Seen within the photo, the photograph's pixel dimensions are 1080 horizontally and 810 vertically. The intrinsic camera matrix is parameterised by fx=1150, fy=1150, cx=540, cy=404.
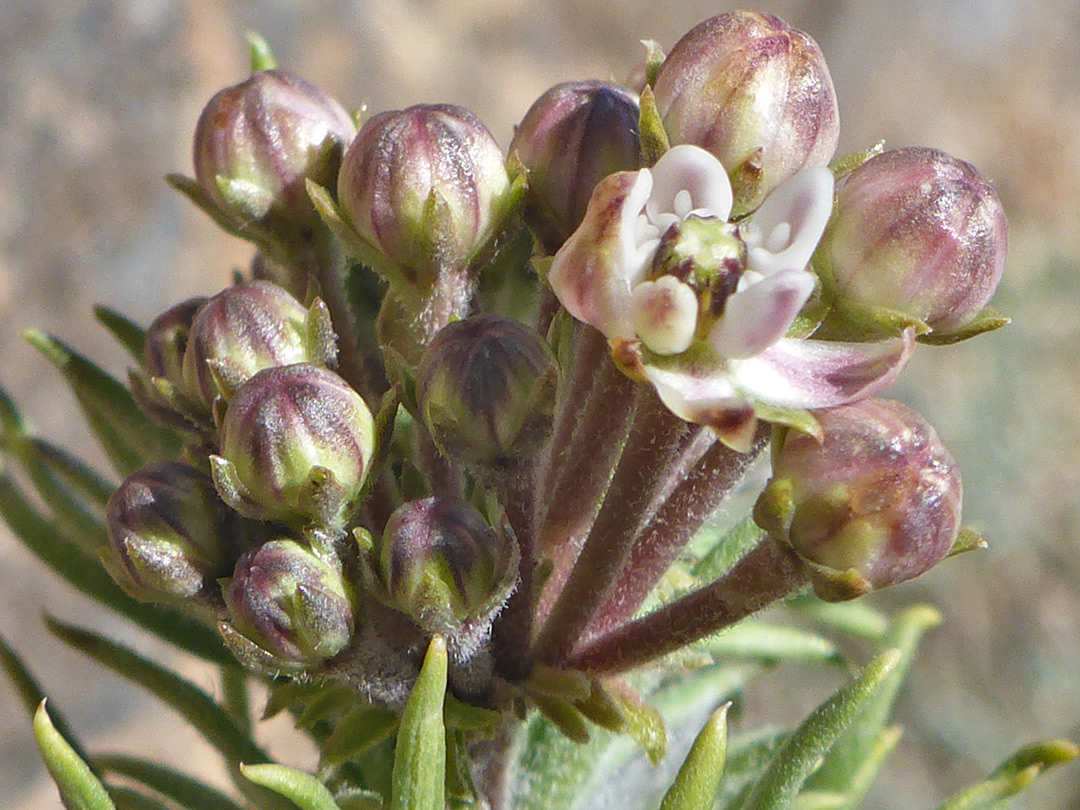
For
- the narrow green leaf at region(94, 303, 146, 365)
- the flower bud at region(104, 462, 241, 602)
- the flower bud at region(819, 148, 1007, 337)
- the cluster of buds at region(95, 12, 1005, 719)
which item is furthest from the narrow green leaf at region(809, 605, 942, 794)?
the narrow green leaf at region(94, 303, 146, 365)

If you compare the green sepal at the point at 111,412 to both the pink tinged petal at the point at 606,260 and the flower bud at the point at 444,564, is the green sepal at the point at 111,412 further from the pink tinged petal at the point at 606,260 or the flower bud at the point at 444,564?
the pink tinged petal at the point at 606,260

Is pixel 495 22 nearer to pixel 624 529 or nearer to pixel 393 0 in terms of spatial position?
pixel 393 0

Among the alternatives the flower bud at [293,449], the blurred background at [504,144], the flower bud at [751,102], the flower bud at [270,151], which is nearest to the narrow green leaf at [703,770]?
the flower bud at [293,449]

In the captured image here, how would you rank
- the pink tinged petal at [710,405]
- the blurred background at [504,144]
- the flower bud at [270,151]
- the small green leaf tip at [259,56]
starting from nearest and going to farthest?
the pink tinged petal at [710,405]
the flower bud at [270,151]
the small green leaf tip at [259,56]
the blurred background at [504,144]

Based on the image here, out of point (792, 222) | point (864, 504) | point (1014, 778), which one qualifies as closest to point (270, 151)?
point (792, 222)

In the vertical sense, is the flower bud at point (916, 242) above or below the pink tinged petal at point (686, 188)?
below

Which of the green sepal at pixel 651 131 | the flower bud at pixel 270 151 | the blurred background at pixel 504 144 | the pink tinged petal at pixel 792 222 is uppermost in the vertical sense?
the flower bud at pixel 270 151

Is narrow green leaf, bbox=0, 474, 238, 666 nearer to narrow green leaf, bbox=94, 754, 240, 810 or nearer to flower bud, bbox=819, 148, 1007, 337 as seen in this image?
narrow green leaf, bbox=94, 754, 240, 810

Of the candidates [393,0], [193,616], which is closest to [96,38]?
[393,0]
